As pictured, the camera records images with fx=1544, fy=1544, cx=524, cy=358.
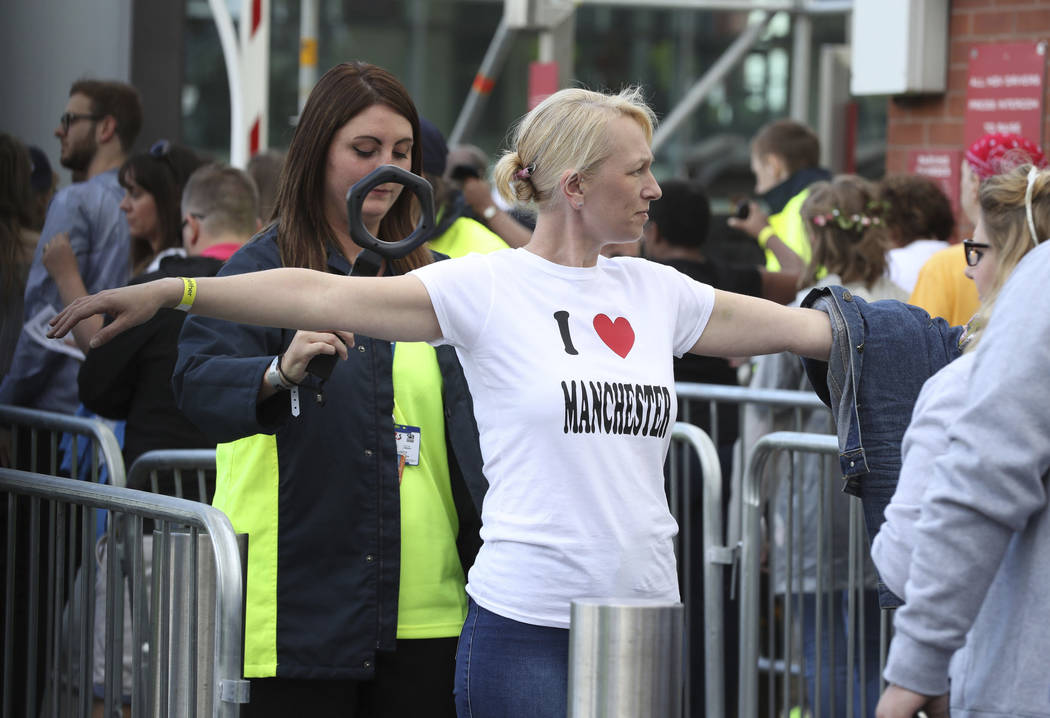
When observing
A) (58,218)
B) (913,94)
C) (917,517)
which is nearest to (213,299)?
(917,517)

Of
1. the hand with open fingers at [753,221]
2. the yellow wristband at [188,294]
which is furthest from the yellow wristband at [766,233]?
the yellow wristband at [188,294]

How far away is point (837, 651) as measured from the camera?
4.93 metres

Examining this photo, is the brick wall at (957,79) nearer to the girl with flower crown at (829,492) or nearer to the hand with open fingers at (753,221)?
the hand with open fingers at (753,221)

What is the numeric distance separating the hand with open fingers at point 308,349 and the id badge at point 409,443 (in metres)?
0.39

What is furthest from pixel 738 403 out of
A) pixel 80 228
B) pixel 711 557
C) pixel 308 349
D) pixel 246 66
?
pixel 246 66

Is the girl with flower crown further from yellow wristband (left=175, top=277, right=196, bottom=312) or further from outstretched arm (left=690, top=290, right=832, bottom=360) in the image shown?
yellow wristband (left=175, top=277, right=196, bottom=312)

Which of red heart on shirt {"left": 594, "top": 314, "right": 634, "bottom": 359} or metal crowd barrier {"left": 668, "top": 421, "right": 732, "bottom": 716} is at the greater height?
red heart on shirt {"left": 594, "top": 314, "right": 634, "bottom": 359}

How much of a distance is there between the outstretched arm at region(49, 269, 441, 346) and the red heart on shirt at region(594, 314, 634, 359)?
288 mm

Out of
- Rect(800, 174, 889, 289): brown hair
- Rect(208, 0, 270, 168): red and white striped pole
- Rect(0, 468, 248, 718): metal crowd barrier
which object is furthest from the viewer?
Rect(208, 0, 270, 168): red and white striped pole

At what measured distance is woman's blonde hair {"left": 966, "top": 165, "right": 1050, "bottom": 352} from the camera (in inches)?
101

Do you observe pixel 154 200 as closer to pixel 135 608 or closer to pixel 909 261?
pixel 135 608

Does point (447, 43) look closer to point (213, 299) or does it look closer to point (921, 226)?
point (921, 226)

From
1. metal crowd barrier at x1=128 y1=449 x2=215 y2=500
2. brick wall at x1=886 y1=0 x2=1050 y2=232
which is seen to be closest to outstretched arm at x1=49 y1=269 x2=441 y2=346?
metal crowd barrier at x1=128 y1=449 x2=215 y2=500

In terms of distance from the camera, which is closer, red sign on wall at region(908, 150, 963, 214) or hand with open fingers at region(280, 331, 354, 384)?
hand with open fingers at region(280, 331, 354, 384)
